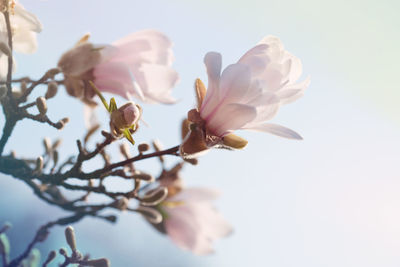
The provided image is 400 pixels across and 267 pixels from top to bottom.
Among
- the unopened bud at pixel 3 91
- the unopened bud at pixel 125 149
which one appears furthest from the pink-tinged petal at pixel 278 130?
the unopened bud at pixel 3 91

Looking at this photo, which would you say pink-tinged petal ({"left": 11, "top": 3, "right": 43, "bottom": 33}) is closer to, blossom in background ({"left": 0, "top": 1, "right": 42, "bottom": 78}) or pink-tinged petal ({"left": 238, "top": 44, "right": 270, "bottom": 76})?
blossom in background ({"left": 0, "top": 1, "right": 42, "bottom": 78})

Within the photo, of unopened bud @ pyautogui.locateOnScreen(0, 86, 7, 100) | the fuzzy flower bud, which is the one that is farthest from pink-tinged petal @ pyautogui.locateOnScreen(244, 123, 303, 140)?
unopened bud @ pyautogui.locateOnScreen(0, 86, 7, 100)

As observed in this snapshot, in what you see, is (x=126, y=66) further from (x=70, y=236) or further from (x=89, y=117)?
(x=70, y=236)

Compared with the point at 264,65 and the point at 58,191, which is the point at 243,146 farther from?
the point at 58,191

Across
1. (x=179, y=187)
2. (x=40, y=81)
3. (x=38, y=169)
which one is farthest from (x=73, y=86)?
(x=179, y=187)

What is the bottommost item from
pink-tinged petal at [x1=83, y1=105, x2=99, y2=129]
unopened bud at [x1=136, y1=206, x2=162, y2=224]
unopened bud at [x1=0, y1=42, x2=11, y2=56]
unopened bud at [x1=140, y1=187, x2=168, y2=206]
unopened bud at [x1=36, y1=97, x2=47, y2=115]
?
unopened bud at [x1=136, y1=206, x2=162, y2=224]

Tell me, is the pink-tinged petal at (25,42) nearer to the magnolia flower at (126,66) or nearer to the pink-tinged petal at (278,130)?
the magnolia flower at (126,66)
